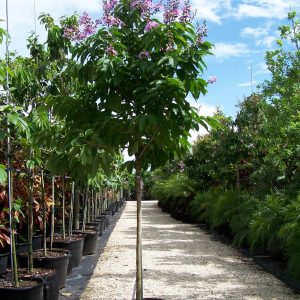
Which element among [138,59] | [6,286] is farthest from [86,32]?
[6,286]

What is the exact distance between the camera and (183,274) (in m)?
6.38

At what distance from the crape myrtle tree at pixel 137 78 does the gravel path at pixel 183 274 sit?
2.20m

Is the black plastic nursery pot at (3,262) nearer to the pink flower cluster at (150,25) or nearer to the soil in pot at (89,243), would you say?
the soil in pot at (89,243)

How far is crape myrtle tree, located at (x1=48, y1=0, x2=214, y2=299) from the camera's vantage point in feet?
9.53

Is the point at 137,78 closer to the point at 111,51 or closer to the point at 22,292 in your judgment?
the point at 111,51

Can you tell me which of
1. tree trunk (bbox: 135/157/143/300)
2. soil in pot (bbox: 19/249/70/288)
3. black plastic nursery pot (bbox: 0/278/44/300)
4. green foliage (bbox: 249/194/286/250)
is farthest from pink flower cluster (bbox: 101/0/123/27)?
green foliage (bbox: 249/194/286/250)

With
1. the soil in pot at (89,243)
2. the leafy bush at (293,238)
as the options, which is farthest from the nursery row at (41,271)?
the leafy bush at (293,238)

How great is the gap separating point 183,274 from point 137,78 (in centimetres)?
401

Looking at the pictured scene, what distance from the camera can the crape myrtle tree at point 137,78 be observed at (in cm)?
290

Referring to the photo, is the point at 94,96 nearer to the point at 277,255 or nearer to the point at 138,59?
the point at 138,59

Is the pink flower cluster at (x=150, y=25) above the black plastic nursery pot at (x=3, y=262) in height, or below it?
above

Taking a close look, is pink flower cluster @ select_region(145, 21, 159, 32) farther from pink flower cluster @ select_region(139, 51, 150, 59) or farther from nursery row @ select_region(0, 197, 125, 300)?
nursery row @ select_region(0, 197, 125, 300)

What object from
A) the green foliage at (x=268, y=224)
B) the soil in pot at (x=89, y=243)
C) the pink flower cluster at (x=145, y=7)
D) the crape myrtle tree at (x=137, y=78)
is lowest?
the soil in pot at (x=89, y=243)

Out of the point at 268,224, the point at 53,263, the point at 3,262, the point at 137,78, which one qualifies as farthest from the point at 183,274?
the point at 137,78
